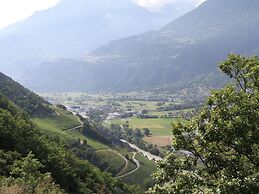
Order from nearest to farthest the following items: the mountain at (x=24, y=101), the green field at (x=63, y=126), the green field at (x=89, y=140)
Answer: the green field at (x=63, y=126) < the green field at (x=89, y=140) < the mountain at (x=24, y=101)

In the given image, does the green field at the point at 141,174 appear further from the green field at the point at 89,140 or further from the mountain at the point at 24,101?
the mountain at the point at 24,101

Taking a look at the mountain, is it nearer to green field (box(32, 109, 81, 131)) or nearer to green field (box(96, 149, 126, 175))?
green field (box(32, 109, 81, 131))

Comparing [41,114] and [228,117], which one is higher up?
[228,117]

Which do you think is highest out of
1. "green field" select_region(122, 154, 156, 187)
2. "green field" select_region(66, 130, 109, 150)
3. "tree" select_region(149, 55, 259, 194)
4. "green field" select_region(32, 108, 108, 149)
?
"tree" select_region(149, 55, 259, 194)

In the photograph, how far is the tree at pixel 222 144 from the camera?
22.5 m

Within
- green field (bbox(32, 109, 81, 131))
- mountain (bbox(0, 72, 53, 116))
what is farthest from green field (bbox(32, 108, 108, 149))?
mountain (bbox(0, 72, 53, 116))

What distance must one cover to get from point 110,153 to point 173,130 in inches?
4982

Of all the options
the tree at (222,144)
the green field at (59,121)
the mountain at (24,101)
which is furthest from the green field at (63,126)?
the tree at (222,144)

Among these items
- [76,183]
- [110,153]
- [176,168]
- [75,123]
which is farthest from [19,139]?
[75,123]

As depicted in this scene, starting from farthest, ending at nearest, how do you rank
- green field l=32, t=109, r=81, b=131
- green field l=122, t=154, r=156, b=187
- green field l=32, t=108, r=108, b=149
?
green field l=32, t=109, r=81, b=131 < green field l=32, t=108, r=108, b=149 < green field l=122, t=154, r=156, b=187

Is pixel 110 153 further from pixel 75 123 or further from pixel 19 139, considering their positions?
pixel 19 139

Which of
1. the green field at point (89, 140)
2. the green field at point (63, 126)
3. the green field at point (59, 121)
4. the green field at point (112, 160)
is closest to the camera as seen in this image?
the green field at point (112, 160)

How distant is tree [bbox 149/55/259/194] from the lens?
73.8 feet

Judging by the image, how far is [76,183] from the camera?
62188 millimetres
